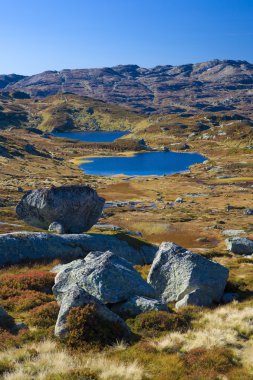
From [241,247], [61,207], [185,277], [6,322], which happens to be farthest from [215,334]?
[241,247]

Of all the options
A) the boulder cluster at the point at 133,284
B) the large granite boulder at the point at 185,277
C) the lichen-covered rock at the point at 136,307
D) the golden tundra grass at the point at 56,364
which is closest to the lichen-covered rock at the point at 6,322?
the boulder cluster at the point at 133,284

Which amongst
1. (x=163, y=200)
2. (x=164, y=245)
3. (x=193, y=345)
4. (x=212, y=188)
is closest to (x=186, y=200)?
(x=163, y=200)

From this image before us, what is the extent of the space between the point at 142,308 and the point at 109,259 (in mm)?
3806

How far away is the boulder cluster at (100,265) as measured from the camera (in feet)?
60.0

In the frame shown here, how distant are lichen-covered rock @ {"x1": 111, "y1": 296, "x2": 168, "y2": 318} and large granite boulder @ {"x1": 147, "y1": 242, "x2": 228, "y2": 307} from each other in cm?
384

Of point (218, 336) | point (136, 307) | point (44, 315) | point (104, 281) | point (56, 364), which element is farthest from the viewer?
point (104, 281)

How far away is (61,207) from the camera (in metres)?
38.1

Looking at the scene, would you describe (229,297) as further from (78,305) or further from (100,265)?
(78,305)

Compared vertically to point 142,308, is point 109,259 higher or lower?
higher

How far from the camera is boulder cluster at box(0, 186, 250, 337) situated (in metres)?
18.3

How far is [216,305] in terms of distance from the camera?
2228 centimetres

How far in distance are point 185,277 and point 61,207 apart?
18832 mm

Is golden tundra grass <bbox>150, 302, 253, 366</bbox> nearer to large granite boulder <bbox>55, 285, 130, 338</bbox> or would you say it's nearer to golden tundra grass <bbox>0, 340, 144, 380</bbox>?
large granite boulder <bbox>55, 285, 130, 338</bbox>

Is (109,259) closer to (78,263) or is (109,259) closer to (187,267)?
(78,263)
